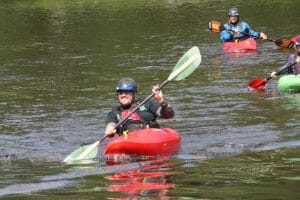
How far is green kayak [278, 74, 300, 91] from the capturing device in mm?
15047

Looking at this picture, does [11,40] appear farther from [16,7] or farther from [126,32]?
[16,7]

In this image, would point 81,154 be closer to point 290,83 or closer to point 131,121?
point 131,121

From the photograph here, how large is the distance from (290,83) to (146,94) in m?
2.88

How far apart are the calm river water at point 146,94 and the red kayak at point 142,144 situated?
359mm

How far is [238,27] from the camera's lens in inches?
856

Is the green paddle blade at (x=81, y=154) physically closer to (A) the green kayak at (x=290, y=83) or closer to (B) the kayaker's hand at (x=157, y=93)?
(B) the kayaker's hand at (x=157, y=93)

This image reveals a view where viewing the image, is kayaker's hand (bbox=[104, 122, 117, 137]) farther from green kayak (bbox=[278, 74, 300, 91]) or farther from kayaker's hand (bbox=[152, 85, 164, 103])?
green kayak (bbox=[278, 74, 300, 91])

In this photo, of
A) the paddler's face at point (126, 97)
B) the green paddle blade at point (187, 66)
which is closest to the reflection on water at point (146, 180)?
the paddler's face at point (126, 97)

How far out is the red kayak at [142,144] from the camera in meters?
9.62

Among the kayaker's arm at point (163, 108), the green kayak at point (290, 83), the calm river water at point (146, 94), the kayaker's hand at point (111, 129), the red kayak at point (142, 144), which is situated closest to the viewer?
the calm river water at point (146, 94)

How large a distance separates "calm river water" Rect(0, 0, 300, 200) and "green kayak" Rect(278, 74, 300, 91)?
0.25m

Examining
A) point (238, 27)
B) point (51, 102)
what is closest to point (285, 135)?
point (51, 102)

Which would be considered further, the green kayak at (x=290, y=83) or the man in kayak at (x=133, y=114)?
the green kayak at (x=290, y=83)

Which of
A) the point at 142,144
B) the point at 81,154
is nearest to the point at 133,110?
the point at 142,144
